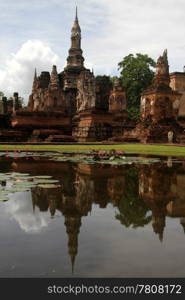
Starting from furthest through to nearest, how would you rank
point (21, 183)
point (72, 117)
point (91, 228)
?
point (72, 117) → point (21, 183) → point (91, 228)

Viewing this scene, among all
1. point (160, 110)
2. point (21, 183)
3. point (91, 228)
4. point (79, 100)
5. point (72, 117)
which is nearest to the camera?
point (91, 228)

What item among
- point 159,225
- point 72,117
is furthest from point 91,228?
point 72,117

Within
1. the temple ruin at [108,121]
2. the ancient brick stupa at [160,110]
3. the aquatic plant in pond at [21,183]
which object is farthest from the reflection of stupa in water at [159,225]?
the ancient brick stupa at [160,110]

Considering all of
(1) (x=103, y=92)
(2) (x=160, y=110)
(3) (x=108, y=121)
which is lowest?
(3) (x=108, y=121)

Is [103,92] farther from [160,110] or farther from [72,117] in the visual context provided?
[160,110]

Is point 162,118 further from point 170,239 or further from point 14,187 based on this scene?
point 170,239

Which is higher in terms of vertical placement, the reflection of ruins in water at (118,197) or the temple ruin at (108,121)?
the temple ruin at (108,121)

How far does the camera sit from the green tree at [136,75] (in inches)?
2184

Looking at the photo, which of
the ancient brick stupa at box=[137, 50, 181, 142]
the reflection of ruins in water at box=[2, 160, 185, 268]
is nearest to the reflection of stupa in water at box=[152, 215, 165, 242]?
the reflection of ruins in water at box=[2, 160, 185, 268]

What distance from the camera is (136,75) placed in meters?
55.8

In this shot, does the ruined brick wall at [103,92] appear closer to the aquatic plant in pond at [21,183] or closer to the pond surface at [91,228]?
the aquatic plant in pond at [21,183]

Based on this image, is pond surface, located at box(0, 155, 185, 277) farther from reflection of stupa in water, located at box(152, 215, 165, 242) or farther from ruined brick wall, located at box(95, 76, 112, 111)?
ruined brick wall, located at box(95, 76, 112, 111)

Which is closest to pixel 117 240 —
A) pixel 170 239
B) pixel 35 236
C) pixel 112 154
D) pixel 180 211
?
pixel 170 239

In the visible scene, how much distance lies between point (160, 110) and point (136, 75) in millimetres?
21594
